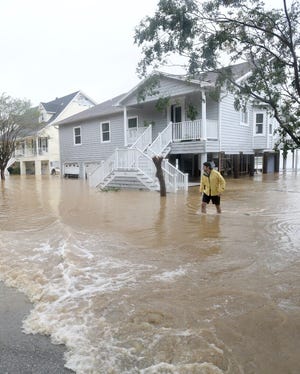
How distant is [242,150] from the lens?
2042cm

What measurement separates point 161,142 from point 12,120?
1611cm

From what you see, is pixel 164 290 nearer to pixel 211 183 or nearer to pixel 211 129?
pixel 211 183

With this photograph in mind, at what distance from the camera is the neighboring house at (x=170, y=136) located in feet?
53.4

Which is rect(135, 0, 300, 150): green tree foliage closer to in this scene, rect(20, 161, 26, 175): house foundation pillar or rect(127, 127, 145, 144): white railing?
rect(127, 127, 145, 144): white railing

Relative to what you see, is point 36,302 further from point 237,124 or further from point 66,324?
point 237,124

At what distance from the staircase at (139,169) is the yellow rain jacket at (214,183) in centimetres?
541

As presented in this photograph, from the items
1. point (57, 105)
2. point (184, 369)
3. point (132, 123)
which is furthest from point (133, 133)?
point (57, 105)

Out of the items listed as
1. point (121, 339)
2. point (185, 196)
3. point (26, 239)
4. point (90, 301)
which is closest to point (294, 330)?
point (121, 339)

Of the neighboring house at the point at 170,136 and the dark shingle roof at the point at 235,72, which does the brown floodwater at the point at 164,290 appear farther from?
the neighboring house at the point at 170,136

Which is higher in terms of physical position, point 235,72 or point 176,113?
point 235,72

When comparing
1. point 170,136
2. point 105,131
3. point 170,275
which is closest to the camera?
point 170,275

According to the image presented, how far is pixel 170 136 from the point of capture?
18094mm

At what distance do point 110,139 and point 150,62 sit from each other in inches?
655

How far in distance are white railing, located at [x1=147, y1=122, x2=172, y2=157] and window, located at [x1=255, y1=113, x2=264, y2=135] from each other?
6687 millimetres
